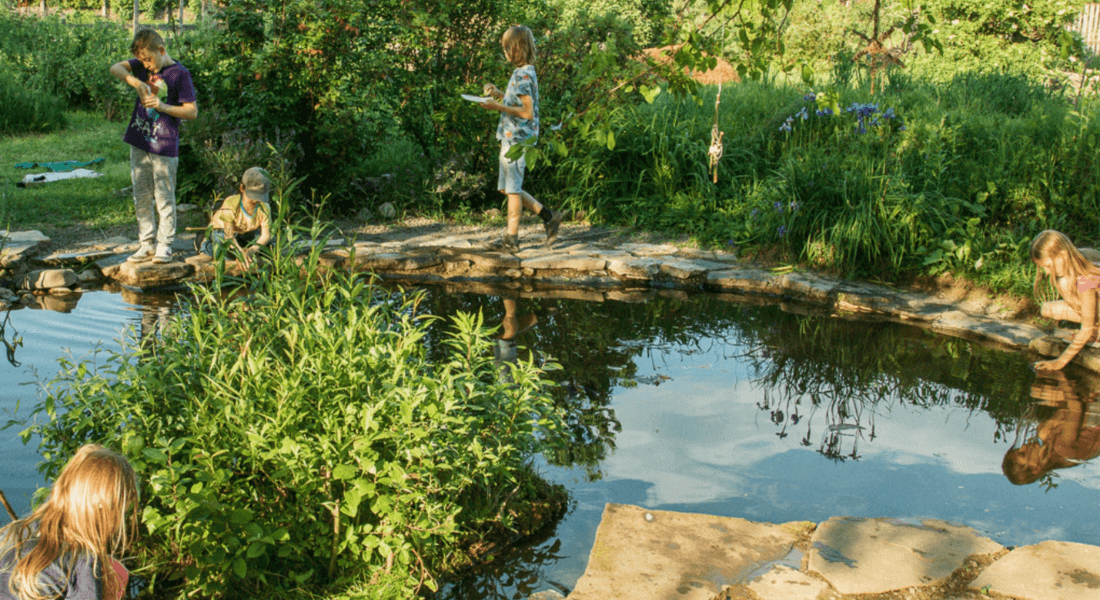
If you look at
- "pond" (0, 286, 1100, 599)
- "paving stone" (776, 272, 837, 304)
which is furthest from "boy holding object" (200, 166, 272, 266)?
"paving stone" (776, 272, 837, 304)

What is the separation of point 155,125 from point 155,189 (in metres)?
0.50

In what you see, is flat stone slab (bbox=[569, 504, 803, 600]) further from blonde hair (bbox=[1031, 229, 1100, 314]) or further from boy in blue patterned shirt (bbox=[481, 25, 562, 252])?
boy in blue patterned shirt (bbox=[481, 25, 562, 252])

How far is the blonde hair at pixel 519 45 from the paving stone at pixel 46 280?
11.6 feet

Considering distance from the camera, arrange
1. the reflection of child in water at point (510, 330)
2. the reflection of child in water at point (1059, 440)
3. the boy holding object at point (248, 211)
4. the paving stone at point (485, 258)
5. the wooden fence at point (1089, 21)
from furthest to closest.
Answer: the wooden fence at point (1089, 21) → the paving stone at point (485, 258) → the boy holding object at point (248, 211) → the reflection of child in water at point (510, 330) → the reflection of child in water at point (1059, 440)

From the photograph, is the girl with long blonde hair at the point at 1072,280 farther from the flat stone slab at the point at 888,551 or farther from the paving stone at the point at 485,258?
the paving stone at the point at 485,258

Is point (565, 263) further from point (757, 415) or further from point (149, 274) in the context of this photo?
point (149, 274)

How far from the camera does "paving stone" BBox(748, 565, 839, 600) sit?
2.76m

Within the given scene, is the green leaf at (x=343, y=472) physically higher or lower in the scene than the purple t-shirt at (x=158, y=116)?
lower

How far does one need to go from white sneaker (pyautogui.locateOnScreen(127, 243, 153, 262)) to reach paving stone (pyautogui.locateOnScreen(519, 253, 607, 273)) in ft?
8.95

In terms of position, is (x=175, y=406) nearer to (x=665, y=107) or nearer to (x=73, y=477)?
(x=73, y=477)

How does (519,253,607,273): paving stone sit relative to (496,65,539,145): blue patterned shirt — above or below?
below

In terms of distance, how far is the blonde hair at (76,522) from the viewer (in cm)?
201

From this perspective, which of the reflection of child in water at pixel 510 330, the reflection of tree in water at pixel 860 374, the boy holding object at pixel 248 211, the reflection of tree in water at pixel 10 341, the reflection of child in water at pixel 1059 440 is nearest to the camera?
the reflection of child in water at pixel 1059 440

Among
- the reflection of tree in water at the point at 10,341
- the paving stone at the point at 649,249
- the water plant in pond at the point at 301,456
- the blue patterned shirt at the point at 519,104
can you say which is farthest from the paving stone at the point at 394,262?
the water plant in pond at the point at 301,456
